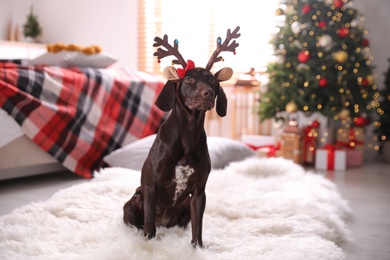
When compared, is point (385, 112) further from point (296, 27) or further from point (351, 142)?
point (296, 27)

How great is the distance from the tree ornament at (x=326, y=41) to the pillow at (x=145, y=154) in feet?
4.38

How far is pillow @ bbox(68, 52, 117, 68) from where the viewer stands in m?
3.49

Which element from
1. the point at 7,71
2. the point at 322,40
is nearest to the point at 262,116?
the point at 322,40

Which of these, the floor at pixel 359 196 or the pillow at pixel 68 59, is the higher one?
the pillow at pixel 68 59

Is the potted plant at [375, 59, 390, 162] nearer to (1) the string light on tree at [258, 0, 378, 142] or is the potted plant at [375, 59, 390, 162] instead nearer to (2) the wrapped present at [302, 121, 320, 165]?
(1) the string light on tree at [258, 0, 378, 142]

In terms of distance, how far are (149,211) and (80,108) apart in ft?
6.06

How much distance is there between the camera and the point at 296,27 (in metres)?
4.23

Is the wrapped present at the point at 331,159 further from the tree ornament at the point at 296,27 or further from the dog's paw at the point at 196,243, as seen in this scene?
the dog's paw at the point at 196,243

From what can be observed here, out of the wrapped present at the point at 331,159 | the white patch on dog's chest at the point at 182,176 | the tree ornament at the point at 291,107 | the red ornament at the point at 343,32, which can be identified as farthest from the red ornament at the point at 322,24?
the white patch on dog's chest at the point at 182,176

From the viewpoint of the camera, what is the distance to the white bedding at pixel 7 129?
9.16ft

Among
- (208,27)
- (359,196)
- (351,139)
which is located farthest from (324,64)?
(208,27)

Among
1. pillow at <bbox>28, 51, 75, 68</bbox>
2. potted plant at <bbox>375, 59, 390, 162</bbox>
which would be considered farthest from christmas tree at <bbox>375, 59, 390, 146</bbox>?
pillow at <bbox>28, 51, 75, 68</bbox>

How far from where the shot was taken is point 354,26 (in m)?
4.18

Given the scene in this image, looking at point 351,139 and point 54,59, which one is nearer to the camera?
point 54,59
